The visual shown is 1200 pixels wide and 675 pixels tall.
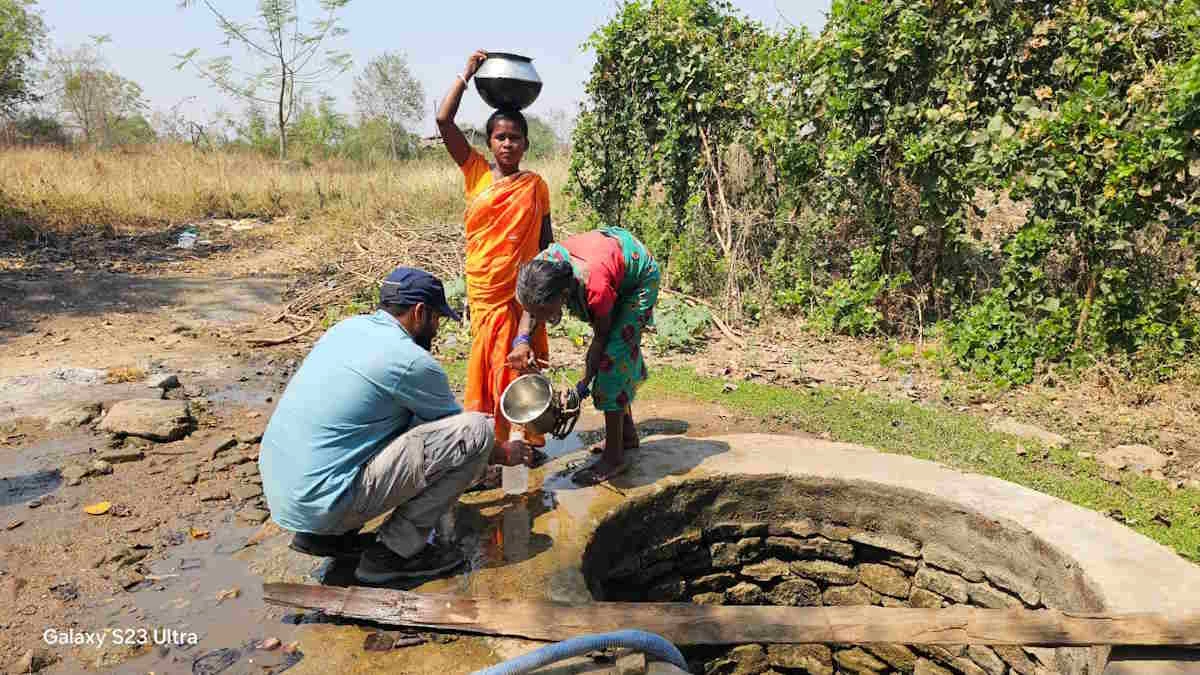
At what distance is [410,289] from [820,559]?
248 cm

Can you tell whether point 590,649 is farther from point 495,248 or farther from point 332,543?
point 495,248

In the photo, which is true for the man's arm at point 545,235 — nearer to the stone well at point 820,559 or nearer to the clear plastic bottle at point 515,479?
the clear plastic bottle at point 515,479

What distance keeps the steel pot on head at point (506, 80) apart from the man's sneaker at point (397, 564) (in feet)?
6.20

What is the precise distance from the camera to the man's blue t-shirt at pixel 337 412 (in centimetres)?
238

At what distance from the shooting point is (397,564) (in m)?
2.64

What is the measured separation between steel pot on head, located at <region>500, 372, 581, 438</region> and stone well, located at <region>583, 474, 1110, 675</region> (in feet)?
1.69

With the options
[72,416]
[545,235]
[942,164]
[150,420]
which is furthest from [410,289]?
[942,164]

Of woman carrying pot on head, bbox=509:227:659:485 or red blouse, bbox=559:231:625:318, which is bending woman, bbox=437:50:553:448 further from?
red blouse, bbox=559:231:625:318

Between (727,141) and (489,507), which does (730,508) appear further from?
(727,141)

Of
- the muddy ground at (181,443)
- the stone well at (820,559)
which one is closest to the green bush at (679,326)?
the muddy ground at (181,443)

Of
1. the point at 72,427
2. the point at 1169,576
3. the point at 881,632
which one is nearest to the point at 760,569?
the point at 881,632

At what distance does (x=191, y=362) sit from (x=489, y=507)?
392cm

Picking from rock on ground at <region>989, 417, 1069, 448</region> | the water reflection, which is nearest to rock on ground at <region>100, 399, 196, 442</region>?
the water reflection

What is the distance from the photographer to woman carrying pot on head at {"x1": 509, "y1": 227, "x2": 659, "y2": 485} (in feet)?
9.46
